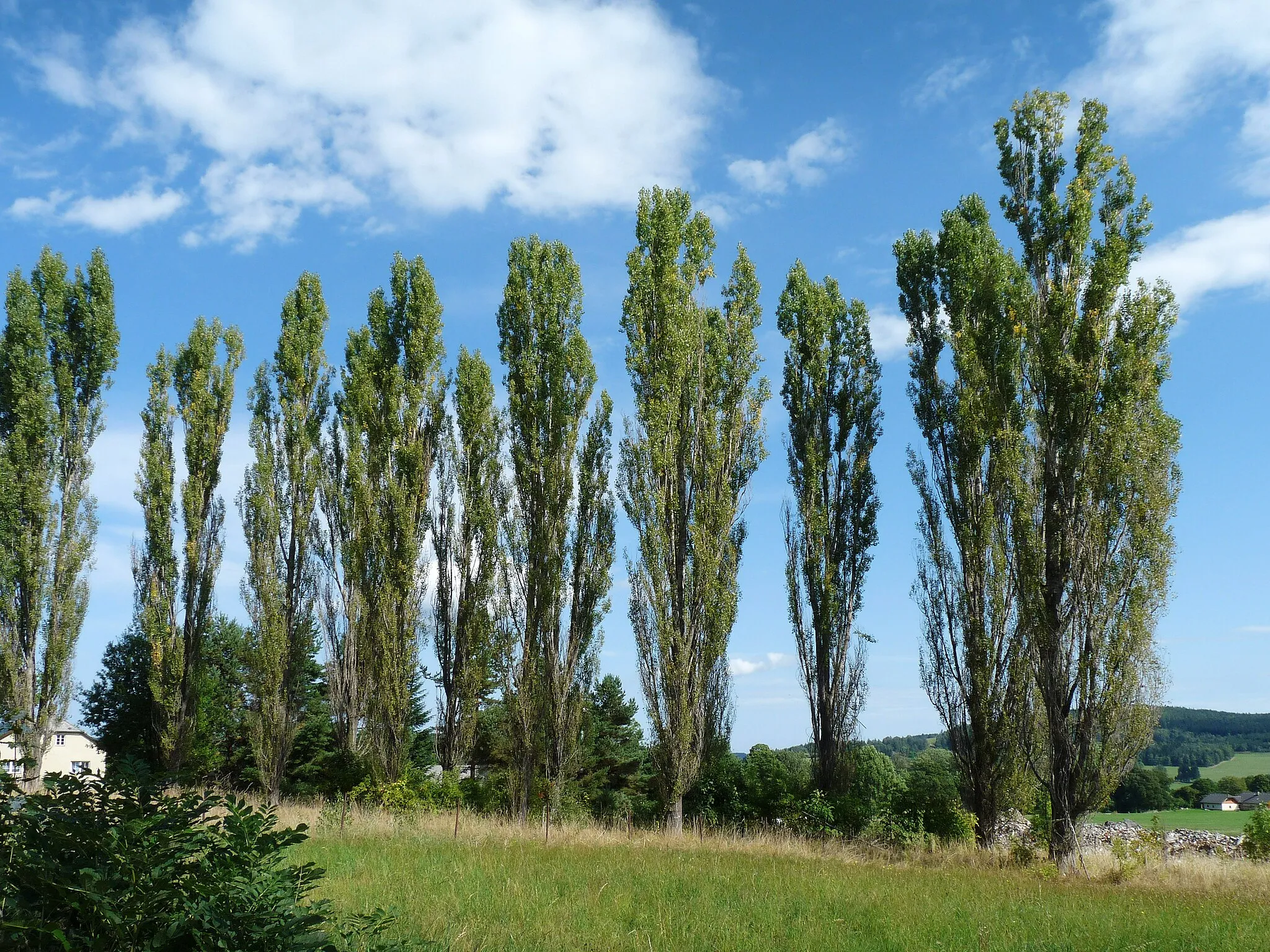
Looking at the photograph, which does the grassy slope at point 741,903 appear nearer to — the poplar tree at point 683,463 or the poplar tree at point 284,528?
the poplar tree at point 683,463

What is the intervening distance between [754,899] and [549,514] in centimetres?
998

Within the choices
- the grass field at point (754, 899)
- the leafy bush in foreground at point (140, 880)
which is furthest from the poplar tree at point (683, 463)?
the leafy bush in foreground at point (140, 880)

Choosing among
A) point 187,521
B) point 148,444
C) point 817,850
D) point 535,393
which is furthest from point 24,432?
point 817,850

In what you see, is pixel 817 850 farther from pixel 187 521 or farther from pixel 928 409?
pixel 187 521

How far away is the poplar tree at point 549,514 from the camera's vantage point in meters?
16.7

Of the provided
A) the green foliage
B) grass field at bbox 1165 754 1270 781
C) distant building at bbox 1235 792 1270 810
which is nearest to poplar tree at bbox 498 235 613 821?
the green foliage

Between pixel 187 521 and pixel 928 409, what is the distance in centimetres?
1769

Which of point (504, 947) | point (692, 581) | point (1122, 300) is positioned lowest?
point (504, 947)

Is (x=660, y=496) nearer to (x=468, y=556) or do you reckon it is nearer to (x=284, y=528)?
(x=468, y=556)

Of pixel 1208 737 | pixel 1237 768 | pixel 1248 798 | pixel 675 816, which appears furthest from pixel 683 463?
pixel 1208 737

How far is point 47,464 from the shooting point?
19.8m

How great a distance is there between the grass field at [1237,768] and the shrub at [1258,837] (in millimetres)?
45179

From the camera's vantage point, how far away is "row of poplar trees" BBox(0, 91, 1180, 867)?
1347 cm

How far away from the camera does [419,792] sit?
17.2 m
